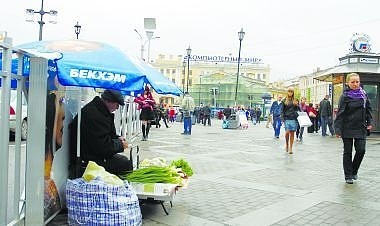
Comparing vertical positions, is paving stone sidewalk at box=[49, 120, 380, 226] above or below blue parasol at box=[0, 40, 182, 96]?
below

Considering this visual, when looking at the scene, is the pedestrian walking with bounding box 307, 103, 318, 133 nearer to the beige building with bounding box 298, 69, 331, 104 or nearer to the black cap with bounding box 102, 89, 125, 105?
the black cap with bounding box 102, 89, 125, 105

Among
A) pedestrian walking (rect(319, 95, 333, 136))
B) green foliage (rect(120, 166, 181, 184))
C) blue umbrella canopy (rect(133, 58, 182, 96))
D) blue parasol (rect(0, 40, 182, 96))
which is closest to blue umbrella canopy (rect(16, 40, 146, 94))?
blue parasol (rect(0, 40, 182, 96))

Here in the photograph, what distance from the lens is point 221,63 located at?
361ft

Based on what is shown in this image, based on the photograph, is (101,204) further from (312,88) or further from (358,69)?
(312,88)

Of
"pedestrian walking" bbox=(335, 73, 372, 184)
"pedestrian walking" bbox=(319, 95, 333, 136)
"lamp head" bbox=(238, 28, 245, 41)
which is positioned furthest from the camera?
"lamp head" bbox=(238, 28, 245, 41)

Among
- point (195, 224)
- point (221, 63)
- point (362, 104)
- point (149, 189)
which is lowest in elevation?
point (195, 224)

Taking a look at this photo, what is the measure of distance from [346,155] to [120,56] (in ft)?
15.7

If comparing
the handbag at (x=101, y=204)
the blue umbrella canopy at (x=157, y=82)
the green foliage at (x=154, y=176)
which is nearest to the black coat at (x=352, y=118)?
the blue umbrella canopy at (x=157, y=82)

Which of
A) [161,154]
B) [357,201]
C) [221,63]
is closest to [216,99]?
[221,63]

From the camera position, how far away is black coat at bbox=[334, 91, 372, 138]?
816 centimetres

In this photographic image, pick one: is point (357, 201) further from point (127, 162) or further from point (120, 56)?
point (120, 56)

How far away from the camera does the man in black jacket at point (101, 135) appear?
18.2ft

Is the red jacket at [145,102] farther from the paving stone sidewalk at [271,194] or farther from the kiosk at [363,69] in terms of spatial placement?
the kiosk at [363,69]

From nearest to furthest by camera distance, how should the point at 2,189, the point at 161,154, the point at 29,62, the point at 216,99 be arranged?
the point at 2,189 < the point at 29,62 < the point at 161,154 < the point at 216,99
